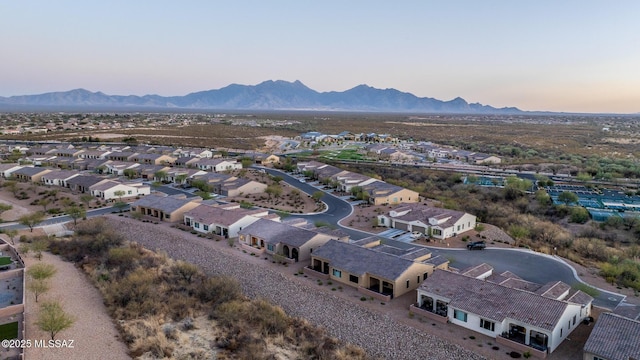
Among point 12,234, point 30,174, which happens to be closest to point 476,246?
point 12,234

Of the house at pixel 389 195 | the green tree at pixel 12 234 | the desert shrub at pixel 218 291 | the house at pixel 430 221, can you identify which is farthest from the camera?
the house at pixel 389 195

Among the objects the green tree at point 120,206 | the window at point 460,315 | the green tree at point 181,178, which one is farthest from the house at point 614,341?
the green tree at point 181,178

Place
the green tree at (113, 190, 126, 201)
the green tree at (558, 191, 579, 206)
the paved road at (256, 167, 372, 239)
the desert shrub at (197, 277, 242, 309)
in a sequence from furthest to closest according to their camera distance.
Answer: the green tree at (113, 190, 126, 201), the green tree at (558, 191, 579, 206), the paved road at (256, 167, 372, 239), the desert shrub at (197, 277, 242, 309)

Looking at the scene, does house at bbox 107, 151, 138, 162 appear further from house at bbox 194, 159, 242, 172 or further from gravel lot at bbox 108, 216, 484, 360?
gravel lot at bbox 108, 216, 484, 360

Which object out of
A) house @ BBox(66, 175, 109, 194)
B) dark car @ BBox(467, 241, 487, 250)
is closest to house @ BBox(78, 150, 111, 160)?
house @ BBox(66, 175, 109, 194)

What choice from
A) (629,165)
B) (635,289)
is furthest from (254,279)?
(629,165)

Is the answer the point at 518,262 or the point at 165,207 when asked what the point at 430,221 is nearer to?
the point at 518,262

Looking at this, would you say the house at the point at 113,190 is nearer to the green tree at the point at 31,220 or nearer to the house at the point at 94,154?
the green tree at the point at 31,220
